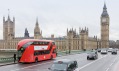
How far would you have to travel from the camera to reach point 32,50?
103 feet

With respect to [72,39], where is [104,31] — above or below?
above

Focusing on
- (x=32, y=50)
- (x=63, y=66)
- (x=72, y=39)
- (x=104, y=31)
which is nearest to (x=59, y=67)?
(x=63, y=66)

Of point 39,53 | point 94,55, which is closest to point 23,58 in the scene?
point 39,53

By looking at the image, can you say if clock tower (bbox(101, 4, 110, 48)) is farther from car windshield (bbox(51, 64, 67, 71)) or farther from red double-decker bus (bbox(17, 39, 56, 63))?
car windshield (bbox(51, 64, 67, 71))

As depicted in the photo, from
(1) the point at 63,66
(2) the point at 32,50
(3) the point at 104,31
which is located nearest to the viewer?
(1) the point at 63,66

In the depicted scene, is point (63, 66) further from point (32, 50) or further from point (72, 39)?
point (72, 39)

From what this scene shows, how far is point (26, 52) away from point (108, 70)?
420 inches

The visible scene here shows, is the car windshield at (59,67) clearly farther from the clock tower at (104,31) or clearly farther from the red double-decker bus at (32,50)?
the clock tower at (104,31)

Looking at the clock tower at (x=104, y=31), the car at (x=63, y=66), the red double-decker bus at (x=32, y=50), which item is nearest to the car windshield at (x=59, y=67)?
the car at (x=63, y=66)

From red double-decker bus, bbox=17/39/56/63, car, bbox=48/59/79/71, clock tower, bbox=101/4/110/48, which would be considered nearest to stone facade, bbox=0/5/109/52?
clock tower, bbox=101/4/110/48

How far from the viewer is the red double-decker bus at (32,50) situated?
100 ft

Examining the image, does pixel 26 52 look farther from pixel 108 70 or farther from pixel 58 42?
pixel 58 42

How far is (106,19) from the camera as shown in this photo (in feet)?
483

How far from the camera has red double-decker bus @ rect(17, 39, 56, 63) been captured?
30.5 m
